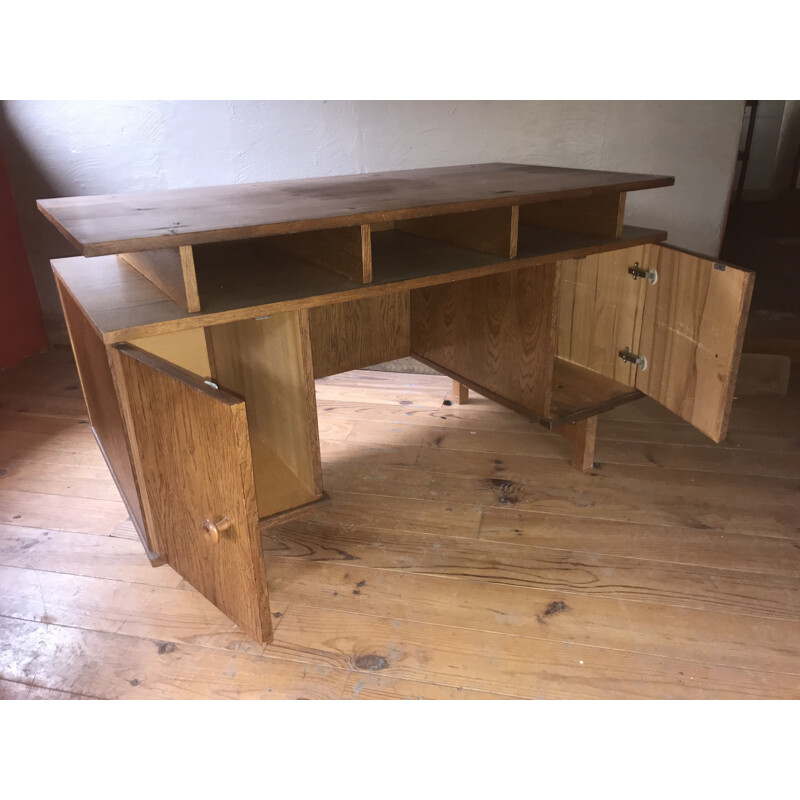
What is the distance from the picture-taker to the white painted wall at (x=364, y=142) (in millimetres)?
2383

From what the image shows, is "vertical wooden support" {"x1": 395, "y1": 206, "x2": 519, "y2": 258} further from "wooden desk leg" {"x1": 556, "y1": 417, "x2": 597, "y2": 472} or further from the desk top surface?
"wooden desk leg" {"x1": 556, "y1": 417, "x2": 597, "y2": 472}

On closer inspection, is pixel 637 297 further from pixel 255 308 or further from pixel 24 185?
pixel 24 185

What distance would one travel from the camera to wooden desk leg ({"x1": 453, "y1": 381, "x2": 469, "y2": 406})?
2.52m

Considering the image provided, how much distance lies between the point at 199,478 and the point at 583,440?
1.21m

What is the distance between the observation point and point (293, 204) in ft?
5.01

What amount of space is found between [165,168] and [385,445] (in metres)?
1.49

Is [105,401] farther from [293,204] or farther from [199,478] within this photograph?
[293,204]

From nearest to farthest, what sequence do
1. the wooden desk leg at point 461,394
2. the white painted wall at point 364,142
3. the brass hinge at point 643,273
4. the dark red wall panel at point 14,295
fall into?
1. the brass hinge at point 643,273
2. the white painted wall at point 364,142
3. the wooden desk leg at point 461,394
4. the dark red wall panel at point 14,295

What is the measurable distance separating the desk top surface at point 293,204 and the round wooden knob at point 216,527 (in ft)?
1.62

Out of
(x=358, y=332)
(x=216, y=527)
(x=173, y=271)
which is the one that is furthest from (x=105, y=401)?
(x=358, y=332)

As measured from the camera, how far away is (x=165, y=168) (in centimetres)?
276

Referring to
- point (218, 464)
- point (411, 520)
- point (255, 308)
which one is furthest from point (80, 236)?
point (411, 520)

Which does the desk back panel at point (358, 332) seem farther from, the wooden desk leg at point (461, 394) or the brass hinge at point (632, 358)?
the brass hinge at point (632, 358)

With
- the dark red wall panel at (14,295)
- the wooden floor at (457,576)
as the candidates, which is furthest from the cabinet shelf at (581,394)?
the dark red wall panel at (14,295)
